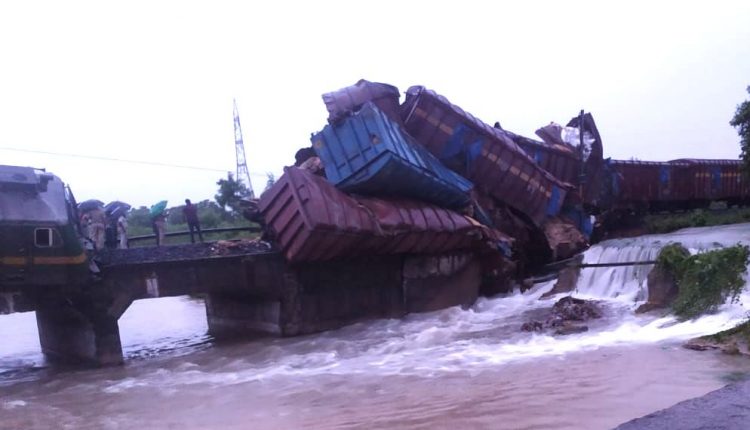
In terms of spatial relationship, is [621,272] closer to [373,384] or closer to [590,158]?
[590,158]

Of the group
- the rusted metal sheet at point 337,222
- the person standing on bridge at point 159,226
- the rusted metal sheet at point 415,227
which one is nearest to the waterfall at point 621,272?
the rusted metal sheet at point 415,227

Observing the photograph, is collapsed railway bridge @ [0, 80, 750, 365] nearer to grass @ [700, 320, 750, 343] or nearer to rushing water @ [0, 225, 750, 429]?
rushing water @ [0, 225, 750, 429]

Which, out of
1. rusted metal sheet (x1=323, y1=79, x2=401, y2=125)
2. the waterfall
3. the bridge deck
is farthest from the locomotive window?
the waterfall

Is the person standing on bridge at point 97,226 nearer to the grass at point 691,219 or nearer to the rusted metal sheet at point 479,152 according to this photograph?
the rusted metal sheet at point 479,152

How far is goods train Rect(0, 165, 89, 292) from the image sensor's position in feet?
36.7

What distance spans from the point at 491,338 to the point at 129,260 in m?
6.65

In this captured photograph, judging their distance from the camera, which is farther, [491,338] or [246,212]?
[246,212]

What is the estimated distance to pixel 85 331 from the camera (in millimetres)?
13359

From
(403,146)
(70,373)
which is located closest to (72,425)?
(70,373)

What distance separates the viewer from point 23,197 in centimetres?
1152

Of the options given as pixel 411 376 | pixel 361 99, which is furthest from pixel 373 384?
pixel 361 99

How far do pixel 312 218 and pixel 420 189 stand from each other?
3.33 metres

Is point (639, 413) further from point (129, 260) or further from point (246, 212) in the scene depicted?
point (246, 212)

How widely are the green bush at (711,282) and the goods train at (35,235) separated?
32.9 ft
